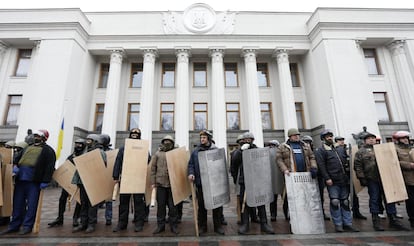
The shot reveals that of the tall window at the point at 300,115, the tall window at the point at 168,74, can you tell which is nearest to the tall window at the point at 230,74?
the tall window at the point at 168,74

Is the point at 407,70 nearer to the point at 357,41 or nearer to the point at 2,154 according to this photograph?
the point at 357,41

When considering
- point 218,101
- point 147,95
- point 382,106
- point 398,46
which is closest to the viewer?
point 218,101

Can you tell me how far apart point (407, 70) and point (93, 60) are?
23.4 m

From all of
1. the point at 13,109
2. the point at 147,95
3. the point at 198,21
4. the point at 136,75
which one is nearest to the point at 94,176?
the point at 147,95

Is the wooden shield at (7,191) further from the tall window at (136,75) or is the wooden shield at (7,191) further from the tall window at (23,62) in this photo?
the tall window at (23,62)

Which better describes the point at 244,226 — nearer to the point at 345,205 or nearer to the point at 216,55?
the point at 345,205

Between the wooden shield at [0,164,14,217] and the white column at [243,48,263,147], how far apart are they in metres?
12.0

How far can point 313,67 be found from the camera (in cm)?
1582

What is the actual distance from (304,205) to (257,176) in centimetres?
→ 96

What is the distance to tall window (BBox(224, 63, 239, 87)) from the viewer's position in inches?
667

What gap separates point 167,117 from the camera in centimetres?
1600

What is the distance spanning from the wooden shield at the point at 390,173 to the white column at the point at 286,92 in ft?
34.9

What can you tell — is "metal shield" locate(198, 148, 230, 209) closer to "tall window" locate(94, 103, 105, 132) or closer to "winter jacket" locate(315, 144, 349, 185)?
"winter jacket" locate(315, 144, 349, 185)

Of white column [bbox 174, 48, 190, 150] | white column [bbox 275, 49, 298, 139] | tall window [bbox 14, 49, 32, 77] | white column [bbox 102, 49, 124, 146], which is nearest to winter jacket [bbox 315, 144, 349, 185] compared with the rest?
white column [bbox 174, 48, 190, 150]
